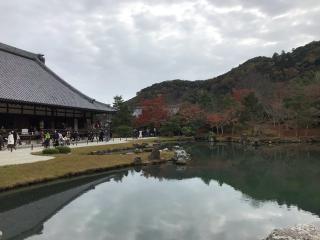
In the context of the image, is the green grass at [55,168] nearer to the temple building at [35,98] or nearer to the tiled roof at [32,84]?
the temple building at [35,98]

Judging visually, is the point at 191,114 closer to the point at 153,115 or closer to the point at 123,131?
the point at 153,115

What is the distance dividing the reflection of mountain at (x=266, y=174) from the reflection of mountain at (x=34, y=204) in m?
5.91

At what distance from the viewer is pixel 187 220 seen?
1227cm

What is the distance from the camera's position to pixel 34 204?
14391mm

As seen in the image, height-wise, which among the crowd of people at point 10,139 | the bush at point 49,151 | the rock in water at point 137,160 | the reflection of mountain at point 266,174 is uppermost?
the crowd of people at point 10,139

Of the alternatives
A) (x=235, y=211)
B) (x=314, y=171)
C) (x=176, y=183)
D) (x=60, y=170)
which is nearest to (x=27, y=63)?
(x=60, y=170)

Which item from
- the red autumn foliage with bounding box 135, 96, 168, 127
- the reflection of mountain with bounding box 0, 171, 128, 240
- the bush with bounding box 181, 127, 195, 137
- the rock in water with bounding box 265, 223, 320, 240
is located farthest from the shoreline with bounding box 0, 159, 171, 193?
the red autumn foliage with bounding box 135, 96, 168, 127

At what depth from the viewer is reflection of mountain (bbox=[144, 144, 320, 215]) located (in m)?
16.8

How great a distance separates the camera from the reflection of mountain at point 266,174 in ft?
55.2

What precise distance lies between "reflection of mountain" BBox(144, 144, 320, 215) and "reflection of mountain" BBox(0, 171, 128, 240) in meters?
5.91

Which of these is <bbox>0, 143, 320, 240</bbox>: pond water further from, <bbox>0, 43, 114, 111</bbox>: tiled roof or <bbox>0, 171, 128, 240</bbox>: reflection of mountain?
<bbox>0, 43, 114, 111</bbox>: tiled roof

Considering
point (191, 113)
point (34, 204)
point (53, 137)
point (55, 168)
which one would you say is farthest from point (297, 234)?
point (191, 113)

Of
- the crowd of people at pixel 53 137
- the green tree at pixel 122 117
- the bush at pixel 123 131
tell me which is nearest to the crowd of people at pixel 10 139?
the crowd of people at pixel 53 137

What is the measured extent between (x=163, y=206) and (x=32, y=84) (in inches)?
971
